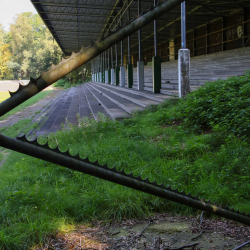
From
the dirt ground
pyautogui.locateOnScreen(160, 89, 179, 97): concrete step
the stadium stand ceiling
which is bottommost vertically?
the dirt ground

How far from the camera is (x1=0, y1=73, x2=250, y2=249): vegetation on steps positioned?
3.51 meters

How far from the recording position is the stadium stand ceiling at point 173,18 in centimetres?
1675

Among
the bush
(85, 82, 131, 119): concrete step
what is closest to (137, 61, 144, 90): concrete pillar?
(85, 82, 131, 119): concrete step

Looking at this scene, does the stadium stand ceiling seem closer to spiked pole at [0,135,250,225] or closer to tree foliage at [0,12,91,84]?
spiked pole at [0,135,250,225]

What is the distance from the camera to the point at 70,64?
3.47 ft

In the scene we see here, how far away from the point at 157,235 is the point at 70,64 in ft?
8.36

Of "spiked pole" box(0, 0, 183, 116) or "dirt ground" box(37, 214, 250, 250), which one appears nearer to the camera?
"spiked pole" box(0, 0, 183, 116)

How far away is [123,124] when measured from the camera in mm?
7555

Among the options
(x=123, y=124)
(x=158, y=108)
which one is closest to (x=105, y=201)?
(x=123, y=124)

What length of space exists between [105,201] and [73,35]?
30219mm

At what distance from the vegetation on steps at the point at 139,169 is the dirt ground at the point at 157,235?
176mm

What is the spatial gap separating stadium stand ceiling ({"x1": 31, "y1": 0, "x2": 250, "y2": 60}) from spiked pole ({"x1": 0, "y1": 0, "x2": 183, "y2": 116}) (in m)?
12.8

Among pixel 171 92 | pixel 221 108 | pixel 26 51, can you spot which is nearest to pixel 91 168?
pixel 221 108

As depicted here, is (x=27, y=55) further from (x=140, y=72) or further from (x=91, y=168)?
(x=91, y=168)
